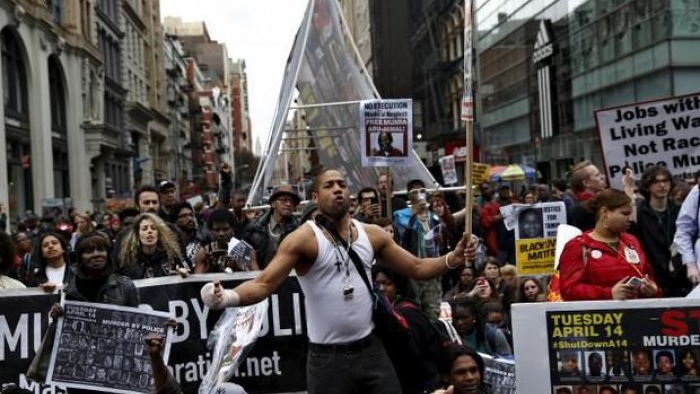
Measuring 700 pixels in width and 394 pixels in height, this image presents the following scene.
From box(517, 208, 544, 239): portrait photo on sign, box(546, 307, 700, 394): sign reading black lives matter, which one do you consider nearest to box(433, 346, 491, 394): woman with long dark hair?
box(546, 307, 700, 394): sign reading black lives matter

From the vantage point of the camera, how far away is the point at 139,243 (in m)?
6.50

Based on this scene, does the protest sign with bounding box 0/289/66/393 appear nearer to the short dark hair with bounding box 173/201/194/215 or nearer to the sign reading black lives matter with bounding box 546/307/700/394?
the short dark hair with bounding box 173/201/194/215

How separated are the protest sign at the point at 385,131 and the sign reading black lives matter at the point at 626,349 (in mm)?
6092

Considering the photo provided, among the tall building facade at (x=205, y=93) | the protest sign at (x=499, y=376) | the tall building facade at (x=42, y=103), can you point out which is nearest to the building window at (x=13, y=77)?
the tall building facade at (x=42, y=103)

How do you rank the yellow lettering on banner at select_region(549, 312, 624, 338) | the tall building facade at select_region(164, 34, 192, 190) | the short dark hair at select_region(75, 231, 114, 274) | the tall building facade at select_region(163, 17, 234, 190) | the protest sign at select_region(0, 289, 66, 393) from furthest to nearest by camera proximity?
1. the tall building facade at select_region(163, 17, 234, 190)
2. the tall building facade at select_region(164, 34, 192, 190)
3. the protest sign at select_region(0, 289, 66, 393)
4. the short dark hair at select_region(75, 231, 114, 274)
5. the yellow lettering on banner at select_region(549, 312, 624, 338)

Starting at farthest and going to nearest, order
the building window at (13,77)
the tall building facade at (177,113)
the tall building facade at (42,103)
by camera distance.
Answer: the tall building facade at (177,113)
the tall building facade at (42,103)
the building window at (13,77)

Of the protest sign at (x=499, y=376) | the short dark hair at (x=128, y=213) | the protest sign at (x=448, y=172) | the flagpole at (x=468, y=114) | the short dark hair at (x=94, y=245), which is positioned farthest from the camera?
the protest sign at (x=448, y=172)

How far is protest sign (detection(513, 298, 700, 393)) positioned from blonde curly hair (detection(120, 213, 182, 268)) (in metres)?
3.05

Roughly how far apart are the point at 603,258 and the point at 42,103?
3390cm

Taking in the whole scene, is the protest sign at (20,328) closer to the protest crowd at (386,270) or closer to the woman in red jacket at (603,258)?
the protest crowd at (386,270)

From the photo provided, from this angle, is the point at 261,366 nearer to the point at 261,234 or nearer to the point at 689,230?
the point at 261,234

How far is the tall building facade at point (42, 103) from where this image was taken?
106 ft

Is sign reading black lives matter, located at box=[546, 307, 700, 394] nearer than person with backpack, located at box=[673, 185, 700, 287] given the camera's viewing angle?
Yes

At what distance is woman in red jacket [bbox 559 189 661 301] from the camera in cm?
478
